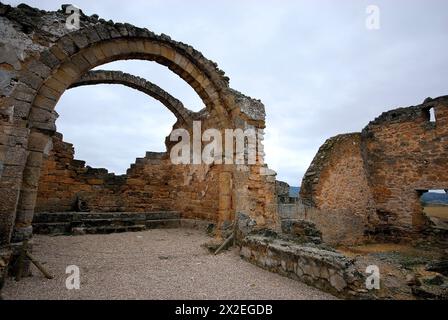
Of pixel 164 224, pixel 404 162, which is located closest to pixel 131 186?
pixel 164 224

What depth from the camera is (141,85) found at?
8766 mm

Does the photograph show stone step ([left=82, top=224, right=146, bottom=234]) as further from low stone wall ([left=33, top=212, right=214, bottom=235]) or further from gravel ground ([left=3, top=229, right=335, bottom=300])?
gravel ground ([left=3, top=229, right=335, bottom=300])

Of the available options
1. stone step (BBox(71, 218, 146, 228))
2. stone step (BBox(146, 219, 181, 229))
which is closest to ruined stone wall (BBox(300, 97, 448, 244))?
stone step (BBox(146, 219, 181, 229))

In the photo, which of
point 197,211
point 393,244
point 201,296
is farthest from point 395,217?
point 201,296

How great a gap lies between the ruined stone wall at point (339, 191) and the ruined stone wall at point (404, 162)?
65 cm

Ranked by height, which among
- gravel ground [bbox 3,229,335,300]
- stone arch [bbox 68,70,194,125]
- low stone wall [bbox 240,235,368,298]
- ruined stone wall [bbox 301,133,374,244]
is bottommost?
gravel ground [bbox 3,229,335,300]

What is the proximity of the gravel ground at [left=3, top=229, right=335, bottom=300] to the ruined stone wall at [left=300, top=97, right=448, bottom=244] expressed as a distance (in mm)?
5554

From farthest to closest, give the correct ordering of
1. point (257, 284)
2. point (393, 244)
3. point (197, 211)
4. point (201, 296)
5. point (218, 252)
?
point (393, 244), point (197, 211), point (218, 252), point (257, 284), point (201, 296)

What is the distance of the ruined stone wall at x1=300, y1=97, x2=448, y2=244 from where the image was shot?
9.31 m

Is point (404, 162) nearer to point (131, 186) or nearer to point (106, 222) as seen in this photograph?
point (131, 186)

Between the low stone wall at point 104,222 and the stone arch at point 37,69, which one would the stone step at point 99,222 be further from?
the stone arch at point 37,69

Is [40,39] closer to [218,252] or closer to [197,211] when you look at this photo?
[218,252]
